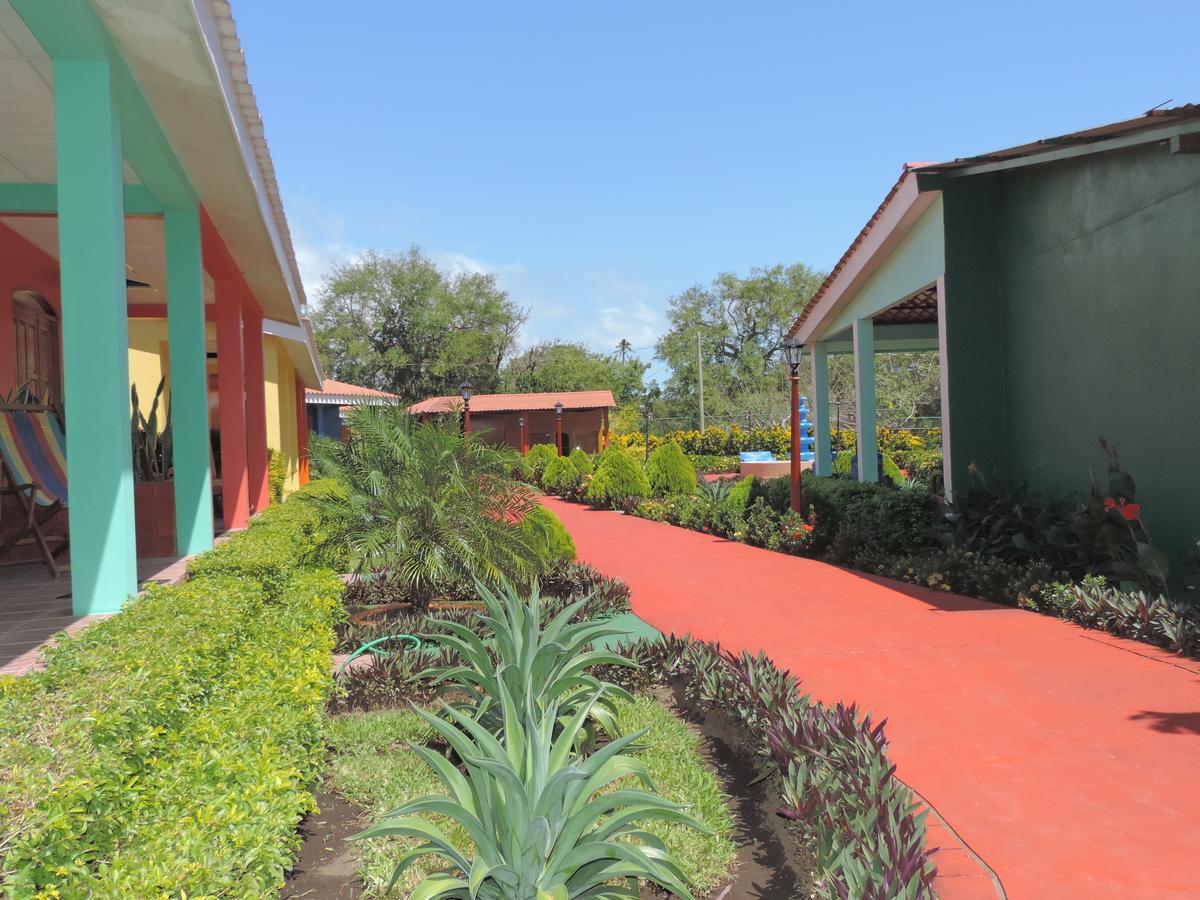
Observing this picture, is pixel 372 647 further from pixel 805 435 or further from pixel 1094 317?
pixel 805 435

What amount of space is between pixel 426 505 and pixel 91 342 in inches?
105

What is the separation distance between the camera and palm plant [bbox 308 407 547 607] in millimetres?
6664

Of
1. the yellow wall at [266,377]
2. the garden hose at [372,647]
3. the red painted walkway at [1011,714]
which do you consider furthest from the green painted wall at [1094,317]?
the yellow wall at [266,377]

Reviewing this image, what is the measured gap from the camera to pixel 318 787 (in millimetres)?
3531

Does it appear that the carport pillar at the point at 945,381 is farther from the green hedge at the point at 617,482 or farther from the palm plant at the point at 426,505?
the green hedge at the point at 617,482

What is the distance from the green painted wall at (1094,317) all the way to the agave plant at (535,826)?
596cm

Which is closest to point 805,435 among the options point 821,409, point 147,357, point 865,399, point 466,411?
point 821,409

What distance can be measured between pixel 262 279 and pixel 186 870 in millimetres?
10391

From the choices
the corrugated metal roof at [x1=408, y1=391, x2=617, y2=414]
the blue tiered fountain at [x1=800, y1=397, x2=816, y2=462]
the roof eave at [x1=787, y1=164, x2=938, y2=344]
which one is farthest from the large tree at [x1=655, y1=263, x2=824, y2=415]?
the roof eave at [x1=787, y1=164, x2=938, y2=344]

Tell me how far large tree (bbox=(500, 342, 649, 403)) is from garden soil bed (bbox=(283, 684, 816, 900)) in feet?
144

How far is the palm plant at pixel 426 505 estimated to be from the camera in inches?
262

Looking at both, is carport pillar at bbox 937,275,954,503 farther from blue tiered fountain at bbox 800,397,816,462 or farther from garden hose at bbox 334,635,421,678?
blue tiered fountain at bbox 800,397,816,462

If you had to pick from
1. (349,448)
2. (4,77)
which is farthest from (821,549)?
(4,77)

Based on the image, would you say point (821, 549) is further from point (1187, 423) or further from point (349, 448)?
point (349, 448)
